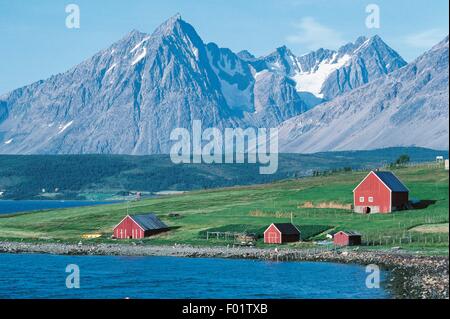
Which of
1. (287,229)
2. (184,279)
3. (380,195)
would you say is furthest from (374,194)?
(184,279)

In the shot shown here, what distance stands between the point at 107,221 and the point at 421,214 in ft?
198

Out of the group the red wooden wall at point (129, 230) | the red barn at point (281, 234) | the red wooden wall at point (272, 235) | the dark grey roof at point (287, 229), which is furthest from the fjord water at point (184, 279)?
the red wooden wall at point (129, 230)

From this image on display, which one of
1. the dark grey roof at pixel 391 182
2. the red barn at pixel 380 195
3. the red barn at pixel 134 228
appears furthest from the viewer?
the dark grey roof at pixel 391 182

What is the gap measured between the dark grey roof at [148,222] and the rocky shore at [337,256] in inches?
414

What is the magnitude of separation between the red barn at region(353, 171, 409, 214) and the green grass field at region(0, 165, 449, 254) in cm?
312

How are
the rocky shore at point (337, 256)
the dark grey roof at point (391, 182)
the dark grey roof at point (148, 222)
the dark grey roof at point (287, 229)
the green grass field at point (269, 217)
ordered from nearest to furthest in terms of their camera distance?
the rocky shore at point (337, 256)
the dark grey roof at point (287, 229)
the green grass field at point (269, 217)
the dark grey roof at point (148, 222)
the dark grey roof at point (391, 182)

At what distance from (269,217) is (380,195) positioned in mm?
19051

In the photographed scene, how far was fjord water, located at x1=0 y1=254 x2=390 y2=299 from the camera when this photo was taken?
256 feet

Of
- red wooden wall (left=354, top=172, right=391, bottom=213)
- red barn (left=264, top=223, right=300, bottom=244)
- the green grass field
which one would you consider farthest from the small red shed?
red wooden wall (left=354, top=172, right=391, bottom=213)

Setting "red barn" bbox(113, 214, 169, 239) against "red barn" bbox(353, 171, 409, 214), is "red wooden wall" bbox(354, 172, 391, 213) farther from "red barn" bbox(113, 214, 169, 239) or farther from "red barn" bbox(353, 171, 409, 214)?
"red barn" bbox(113, 214, 169, 239)

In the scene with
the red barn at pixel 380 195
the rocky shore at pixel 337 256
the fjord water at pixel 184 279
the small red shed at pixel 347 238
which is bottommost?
the fjord water at pixel 184 279

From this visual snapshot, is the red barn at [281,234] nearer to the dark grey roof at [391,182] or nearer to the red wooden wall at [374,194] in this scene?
the red wooden wall at [374,194]

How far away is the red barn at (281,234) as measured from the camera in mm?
120375
